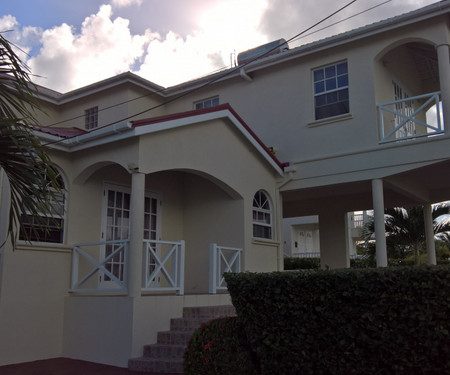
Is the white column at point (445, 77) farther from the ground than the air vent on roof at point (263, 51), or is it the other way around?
the air vent on roof at point (263, 51)

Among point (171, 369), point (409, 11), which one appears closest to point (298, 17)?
point (409, 11)

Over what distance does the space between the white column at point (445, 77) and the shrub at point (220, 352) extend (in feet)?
22.2

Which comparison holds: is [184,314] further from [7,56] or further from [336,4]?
[336,4]

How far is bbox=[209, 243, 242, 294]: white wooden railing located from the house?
4 cm

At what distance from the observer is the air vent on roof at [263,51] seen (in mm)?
13703

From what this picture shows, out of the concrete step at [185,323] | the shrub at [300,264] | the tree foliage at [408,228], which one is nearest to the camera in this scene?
the concrete step at [185,323]

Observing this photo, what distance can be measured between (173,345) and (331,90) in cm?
751

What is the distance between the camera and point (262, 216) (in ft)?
39.9

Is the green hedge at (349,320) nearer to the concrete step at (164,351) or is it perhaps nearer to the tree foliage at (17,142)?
the concrete step at (164,351)

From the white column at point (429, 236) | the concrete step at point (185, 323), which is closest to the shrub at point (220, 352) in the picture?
the concrete step at point (185, 323)

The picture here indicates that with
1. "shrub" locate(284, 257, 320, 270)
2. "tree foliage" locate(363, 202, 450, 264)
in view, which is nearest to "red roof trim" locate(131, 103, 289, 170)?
"tree foliage" locate(363, 202, 450, 264)

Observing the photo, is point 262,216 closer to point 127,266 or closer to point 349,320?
point 127,266

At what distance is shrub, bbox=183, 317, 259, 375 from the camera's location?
612cm

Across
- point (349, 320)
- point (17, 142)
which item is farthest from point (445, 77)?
point (17, 142)
